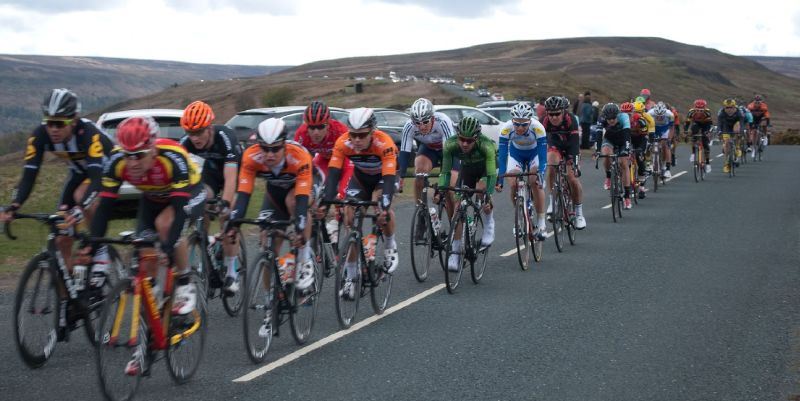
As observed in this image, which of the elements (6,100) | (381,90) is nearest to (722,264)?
(381,90)

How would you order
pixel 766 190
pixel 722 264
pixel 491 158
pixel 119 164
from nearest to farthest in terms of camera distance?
pixel 119 164 → pixel 491 158 → pixel 722 264 → pixel 766 190

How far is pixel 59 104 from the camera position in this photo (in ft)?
23.0

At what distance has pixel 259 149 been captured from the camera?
770cm

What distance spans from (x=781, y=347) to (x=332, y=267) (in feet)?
13.9

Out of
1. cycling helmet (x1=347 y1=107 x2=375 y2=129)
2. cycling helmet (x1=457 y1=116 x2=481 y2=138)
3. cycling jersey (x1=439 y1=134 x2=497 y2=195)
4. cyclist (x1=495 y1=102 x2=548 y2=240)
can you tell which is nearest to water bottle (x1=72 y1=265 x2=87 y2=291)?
cycling helmet (x1=347 y1=107 x2=375 y2=129)

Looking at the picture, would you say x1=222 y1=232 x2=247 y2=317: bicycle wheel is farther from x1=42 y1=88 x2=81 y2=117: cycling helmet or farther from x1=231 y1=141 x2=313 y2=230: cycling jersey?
x1=42 y1=88 x2=81 y2=117: cycling helmet

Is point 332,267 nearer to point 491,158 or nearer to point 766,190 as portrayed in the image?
point 491,158

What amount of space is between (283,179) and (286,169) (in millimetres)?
177

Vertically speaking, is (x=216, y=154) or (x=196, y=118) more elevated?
(x=196, y=118)

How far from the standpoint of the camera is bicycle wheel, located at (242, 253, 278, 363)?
6738mm

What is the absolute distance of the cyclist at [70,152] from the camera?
696cm

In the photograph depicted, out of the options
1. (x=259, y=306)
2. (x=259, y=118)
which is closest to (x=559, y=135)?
(x=259, y=306)

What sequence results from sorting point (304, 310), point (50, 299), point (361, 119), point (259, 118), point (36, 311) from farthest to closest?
1. point (259, 118)
2. point (361, 119)
3. point (304, 310)
4. point (50, 299)
5. point (36, 311)

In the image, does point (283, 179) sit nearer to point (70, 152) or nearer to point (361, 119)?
point (361, 119)
